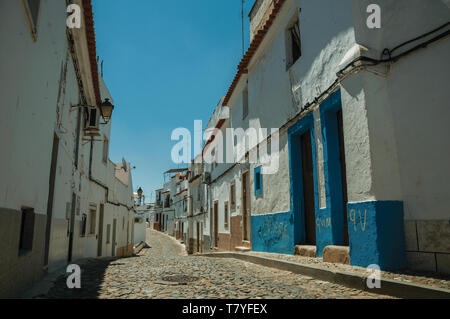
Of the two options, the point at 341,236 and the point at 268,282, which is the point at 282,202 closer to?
the point at 341,236

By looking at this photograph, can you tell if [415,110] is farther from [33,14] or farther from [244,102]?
[244,102]

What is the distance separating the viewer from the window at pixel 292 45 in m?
8.22

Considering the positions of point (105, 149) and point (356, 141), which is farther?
point (105, 149)

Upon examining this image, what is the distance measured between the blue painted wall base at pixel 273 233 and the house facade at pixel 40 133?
15.1 feet

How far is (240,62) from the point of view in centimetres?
1116

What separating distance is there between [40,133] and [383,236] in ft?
14.4

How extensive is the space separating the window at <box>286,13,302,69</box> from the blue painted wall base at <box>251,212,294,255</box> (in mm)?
3592

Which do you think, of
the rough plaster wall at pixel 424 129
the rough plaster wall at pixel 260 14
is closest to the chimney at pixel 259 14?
the rough plaster wall at pixel 260 14

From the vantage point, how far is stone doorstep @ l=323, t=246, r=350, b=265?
531 cm

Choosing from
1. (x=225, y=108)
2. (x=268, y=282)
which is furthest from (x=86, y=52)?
(x=225, y=108)

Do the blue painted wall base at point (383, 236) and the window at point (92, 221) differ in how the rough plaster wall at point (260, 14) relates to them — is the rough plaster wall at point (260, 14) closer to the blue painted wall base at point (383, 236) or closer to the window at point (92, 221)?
the blue painted wall base at point (383, 236)

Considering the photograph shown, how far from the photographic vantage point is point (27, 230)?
394 centimetres

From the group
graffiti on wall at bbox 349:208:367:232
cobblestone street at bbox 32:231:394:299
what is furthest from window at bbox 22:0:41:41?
graffiti on wall at bbox 349:208:367:232

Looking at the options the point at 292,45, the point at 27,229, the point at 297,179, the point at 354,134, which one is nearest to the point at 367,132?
the point at 354,134
